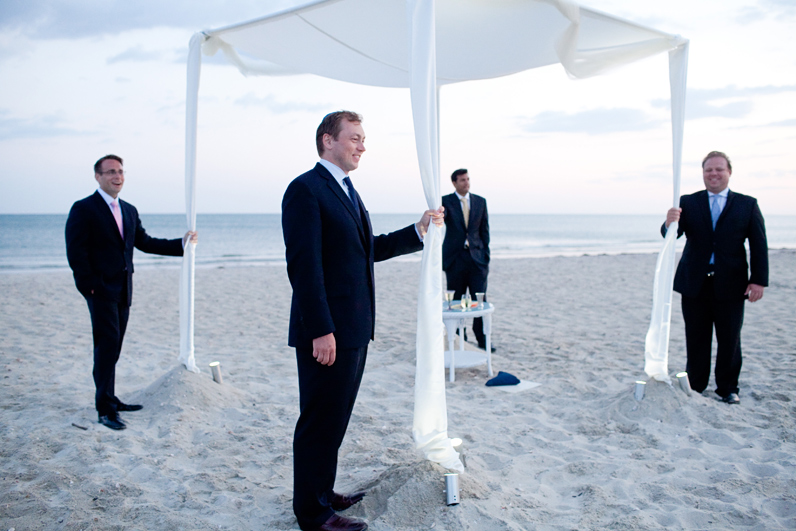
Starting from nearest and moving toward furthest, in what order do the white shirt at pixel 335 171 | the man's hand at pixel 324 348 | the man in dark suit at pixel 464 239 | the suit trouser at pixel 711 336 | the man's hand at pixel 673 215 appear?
the man's hand at pixel 324 348 < the white shirt at pixel 335 171 < the man's hand at pixel 673 215 < the suit trouser at pixel 711 336 < the man in dark suit at pixel 464 239

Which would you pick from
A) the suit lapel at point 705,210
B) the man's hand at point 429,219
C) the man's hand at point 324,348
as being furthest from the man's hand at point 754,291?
the man's hand at point 324,348

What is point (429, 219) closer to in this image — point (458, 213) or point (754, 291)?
point (754, 291)

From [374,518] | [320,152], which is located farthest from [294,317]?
[374,518]

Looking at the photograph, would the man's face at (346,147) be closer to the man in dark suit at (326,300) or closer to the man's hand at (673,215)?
the man in dark suit at (326,300)

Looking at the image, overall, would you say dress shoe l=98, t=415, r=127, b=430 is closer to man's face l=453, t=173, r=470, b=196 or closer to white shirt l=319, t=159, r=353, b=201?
white shirt l=319, t=159, r=353, b=201

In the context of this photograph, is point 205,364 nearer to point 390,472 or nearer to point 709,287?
point 390,472

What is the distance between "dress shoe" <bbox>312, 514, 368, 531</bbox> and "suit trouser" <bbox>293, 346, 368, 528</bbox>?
0.02 metres

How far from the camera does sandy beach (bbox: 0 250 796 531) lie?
249 centimetres

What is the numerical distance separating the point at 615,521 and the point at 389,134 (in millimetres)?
5030

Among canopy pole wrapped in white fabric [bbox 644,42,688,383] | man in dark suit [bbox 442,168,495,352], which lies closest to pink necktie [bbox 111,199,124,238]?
man in dark suit [bbox 442,168,495,352]

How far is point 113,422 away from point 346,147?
2667mm

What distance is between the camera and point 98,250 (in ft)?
12.0

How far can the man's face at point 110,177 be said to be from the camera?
367 centimetres

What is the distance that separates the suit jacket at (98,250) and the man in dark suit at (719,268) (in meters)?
3.87
